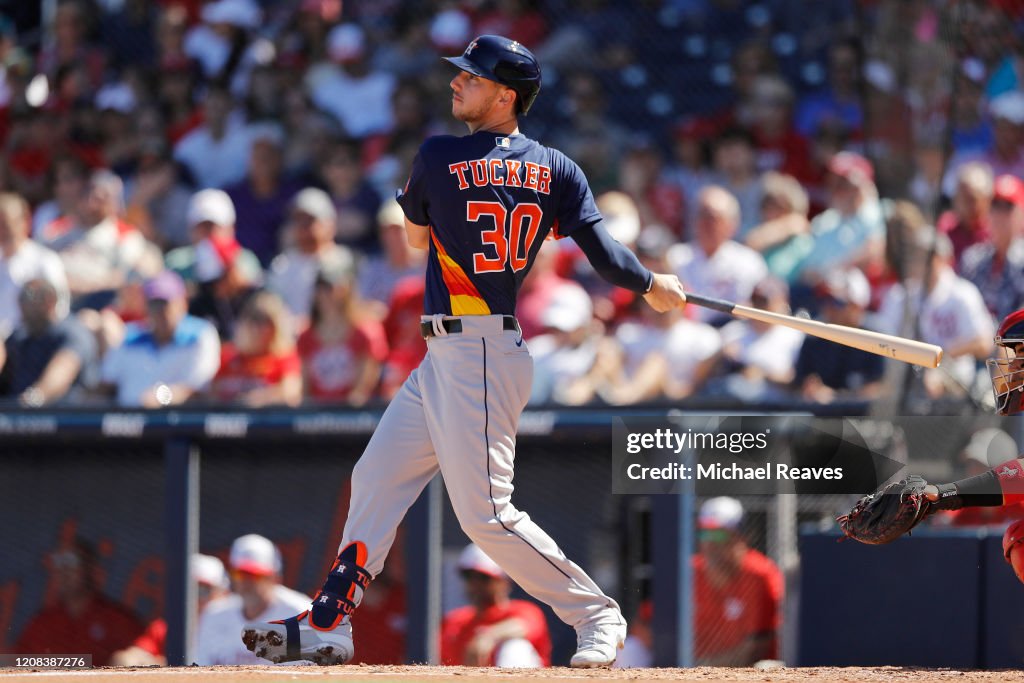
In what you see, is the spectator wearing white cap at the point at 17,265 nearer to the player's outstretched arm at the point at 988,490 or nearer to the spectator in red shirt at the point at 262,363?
the spectator in red shirt at the point at 262,363

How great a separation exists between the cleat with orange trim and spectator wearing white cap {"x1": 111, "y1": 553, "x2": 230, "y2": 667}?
101 inches

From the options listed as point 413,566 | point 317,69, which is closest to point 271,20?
point 317,69

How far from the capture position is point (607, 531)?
22.5 feet

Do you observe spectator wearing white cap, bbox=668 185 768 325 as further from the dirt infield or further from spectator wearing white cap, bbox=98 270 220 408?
the dirt infield

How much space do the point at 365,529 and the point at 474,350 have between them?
61 cm

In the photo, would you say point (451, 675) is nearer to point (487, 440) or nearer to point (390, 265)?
point (487, 440)

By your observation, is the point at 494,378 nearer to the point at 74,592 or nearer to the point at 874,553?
the point at 874,553

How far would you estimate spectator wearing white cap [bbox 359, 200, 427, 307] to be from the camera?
25.9 feet

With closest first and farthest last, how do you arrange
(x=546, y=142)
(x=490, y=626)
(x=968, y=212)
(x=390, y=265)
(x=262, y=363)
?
(x=490, y=626)
(x=968, y=212)
(x=262, y=363)
(x=390, y=265)
(x=546, y=142)

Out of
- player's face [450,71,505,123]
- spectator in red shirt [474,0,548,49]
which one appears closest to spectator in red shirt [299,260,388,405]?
spectator in red shirt [474,0,548,49]

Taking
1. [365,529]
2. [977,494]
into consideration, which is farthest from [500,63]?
[977,494]

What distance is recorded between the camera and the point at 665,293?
4.66 m


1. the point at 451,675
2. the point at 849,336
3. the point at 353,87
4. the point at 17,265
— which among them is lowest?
the point at 451,675

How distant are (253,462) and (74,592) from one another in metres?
1.03
